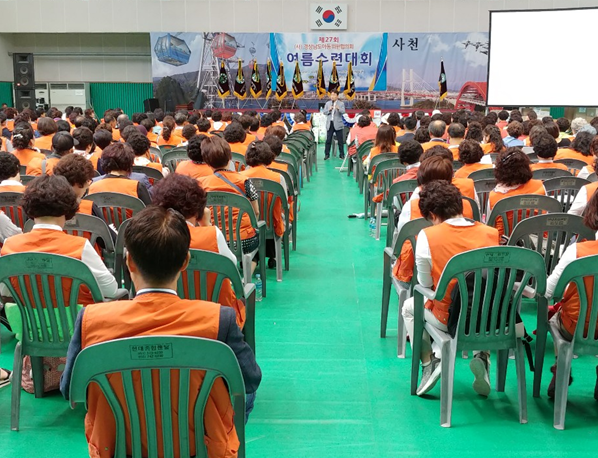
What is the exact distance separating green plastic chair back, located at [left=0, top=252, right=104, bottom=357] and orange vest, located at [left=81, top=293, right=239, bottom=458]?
1.00m

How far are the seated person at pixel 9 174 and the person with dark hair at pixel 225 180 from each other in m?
1.22

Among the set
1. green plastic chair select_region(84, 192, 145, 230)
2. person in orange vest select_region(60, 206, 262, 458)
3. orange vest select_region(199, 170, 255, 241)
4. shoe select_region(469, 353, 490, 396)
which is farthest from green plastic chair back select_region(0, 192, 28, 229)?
shoe select_region(469, 353, 490, 396)

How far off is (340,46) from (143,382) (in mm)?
18196

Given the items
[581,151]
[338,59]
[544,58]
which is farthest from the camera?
[338,59]

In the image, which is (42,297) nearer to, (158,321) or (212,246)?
(212,246)

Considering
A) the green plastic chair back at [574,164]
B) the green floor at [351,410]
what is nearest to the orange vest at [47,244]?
the green floor at [351,410]

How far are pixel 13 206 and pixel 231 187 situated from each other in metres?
1.42

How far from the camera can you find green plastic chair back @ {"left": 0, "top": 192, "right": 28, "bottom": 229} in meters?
4.40

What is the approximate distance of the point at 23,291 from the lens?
2961mm

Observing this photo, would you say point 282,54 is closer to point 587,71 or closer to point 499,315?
point 587,71

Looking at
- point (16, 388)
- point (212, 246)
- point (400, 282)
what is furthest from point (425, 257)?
point (16, 388)

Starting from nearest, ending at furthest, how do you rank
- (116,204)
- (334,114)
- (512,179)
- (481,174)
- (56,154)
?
1. (116,204)
2. (512,179)
3. (481,174)
4. (56,154)
5. (334,114)

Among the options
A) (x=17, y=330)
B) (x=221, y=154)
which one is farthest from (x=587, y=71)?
(x=17, y=330)

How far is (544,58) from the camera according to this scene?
1158 centimetres
